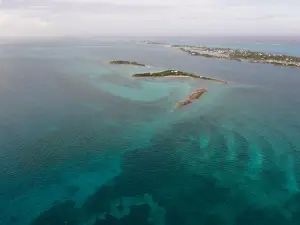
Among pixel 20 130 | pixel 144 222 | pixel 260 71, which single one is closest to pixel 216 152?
pixel 144 222

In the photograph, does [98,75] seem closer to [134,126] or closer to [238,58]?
[134,126]

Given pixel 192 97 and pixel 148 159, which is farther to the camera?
pixel 192 97

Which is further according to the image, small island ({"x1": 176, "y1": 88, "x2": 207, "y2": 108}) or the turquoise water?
small island ({"x1": 176, "y1": 88, "x2": 207, "y2": 108})

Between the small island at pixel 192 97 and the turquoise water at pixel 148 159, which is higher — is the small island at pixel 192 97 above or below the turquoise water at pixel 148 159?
above

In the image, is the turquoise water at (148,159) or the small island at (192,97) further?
the small island at (192,97)
